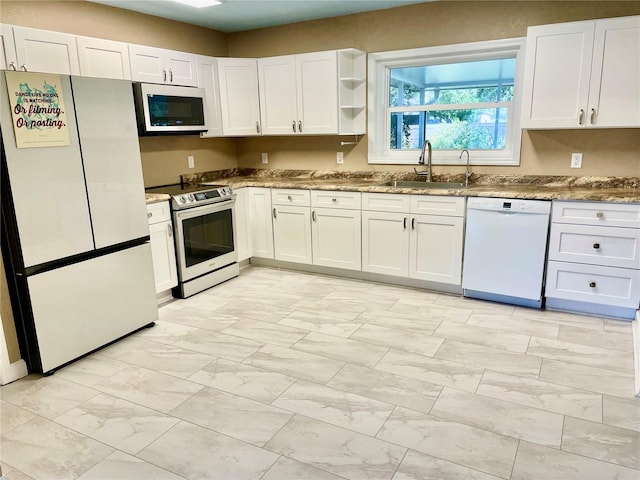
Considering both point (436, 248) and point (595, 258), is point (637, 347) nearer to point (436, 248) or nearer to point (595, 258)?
point (595, 258)

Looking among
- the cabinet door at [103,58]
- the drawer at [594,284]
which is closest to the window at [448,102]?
the drawer at [594,284]

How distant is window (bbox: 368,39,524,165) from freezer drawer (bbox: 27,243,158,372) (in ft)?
8.47

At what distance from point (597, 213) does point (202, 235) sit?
3.20 m

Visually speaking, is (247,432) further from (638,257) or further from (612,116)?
(612,116)

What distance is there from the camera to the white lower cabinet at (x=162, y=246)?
3.58 m

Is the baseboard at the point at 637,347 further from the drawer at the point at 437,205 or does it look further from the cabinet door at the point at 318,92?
the cabinet door at the point at 318,92

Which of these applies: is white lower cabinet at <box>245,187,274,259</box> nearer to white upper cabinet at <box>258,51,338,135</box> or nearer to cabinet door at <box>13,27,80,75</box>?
white upper cabinet at <box>258,51,338,135</box>

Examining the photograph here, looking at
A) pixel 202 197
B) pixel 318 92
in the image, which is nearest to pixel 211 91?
pixel 318 92

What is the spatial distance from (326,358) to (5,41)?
2.98 metres

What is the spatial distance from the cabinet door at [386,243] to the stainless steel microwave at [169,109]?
6.05 ft

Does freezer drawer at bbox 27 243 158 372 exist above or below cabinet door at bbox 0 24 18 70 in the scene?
below

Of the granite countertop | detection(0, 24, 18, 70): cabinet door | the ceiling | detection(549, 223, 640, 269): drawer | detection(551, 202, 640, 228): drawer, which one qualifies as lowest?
detection(549, 223, 640, 269): drawer

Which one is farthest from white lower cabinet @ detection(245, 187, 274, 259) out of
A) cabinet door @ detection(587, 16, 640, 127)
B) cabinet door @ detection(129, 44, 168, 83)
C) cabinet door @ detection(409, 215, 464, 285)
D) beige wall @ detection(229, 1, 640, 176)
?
cabinet door @ detection(587, 16, 640, 127)

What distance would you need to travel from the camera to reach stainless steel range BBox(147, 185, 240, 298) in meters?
3.83
